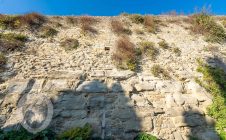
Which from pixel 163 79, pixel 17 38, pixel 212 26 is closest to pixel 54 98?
pixel 17 38

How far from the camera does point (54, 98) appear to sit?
7.65 m

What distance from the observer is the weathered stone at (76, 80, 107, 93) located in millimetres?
7974

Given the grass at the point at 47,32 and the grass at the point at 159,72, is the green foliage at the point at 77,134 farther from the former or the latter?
the grass at the point at 47,32

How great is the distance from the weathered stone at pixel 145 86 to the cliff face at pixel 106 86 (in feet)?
0.10

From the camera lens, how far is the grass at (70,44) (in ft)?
31.0

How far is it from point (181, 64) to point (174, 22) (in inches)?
116

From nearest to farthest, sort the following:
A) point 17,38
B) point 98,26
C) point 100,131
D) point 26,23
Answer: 1. point 100,131
2. point 17,38
3. point 26,23
4. point 98,26

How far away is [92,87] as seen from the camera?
8.08 metres

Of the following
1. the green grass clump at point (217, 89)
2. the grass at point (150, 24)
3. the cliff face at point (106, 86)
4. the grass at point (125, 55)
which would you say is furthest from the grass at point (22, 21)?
the green grass clump at point (217, 89)

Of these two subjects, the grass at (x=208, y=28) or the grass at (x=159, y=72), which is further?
the grass at (x=208, y=28)

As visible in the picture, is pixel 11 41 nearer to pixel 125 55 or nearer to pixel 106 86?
pixel 106 86

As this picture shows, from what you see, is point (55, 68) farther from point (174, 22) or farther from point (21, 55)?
point (174, 22)

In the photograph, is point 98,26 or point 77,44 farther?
point 98,26

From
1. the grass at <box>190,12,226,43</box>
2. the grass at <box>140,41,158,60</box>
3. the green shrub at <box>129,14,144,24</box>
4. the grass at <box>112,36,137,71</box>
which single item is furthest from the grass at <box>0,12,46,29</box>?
the grass at <box>190,12,226,43</box>
